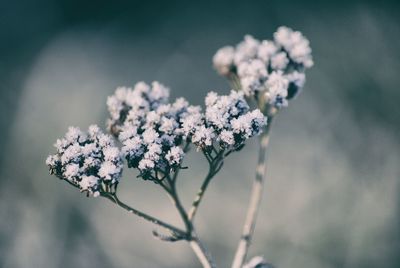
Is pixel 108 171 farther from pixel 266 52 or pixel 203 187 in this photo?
pixel 266 52

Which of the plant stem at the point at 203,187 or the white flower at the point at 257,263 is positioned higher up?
the plant stem at the point at 203,187

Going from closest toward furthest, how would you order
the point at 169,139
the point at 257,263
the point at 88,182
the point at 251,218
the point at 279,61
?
the point at 88,182
the point at 169,139
the point at 257,263
the point at 251,218
the point at 279,61

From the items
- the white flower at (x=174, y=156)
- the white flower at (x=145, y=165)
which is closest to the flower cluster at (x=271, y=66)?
the white flower at (x=174, y=156)

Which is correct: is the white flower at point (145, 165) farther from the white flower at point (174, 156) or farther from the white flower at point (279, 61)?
the white flower at point (279, 61)

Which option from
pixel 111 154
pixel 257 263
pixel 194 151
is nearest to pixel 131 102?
pixel 111 154

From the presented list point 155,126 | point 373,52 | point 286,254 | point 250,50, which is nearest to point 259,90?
point 250,50
